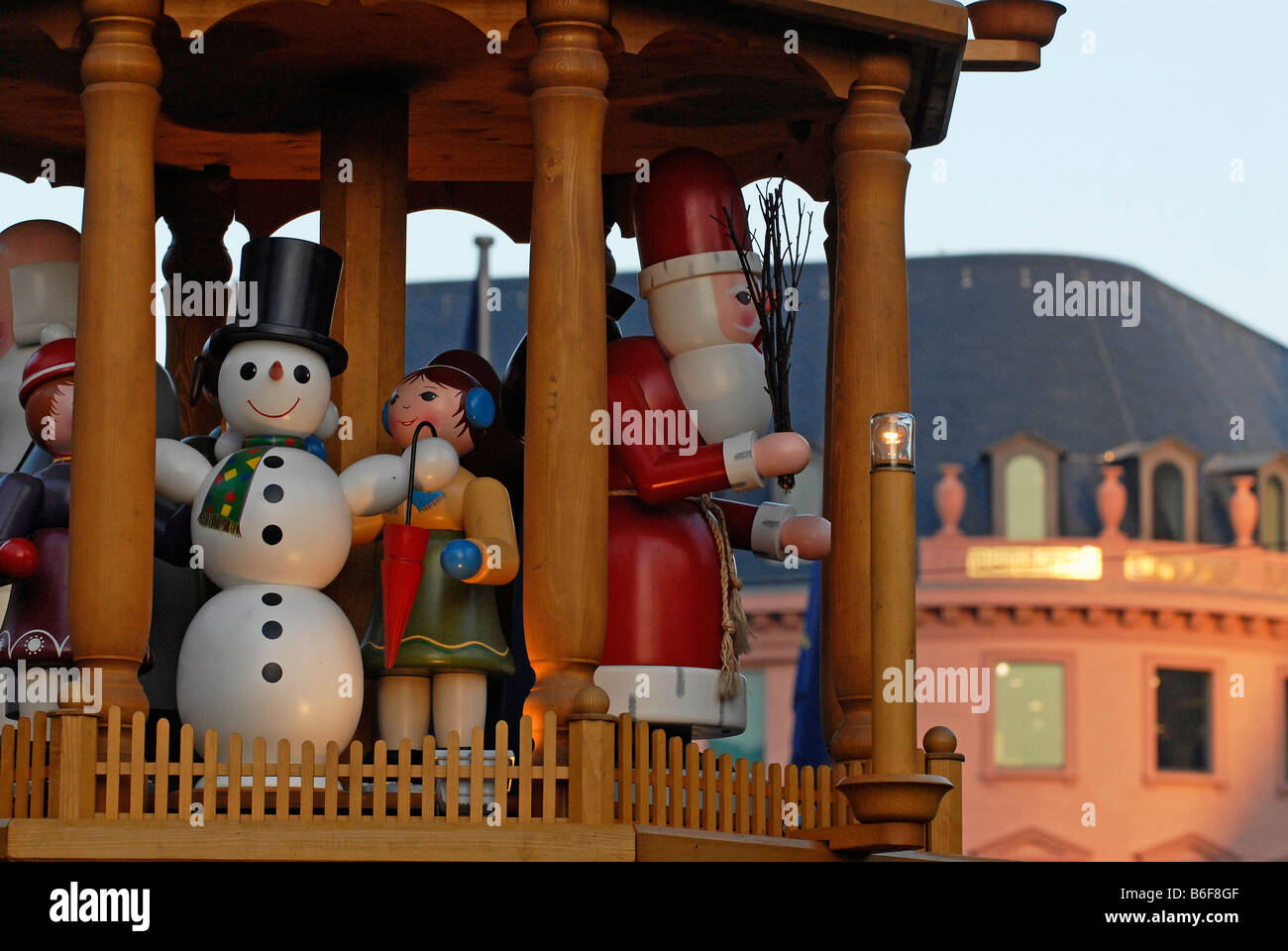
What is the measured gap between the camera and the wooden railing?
32.7 feet

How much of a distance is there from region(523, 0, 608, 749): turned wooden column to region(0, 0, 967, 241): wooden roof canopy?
0.26m

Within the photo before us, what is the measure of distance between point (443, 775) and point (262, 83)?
12.8 feet

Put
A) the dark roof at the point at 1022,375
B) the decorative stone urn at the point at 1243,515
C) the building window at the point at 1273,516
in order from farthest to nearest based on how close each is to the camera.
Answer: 1. the building window at the point at 1273,516
2. the decorative stone urn at the point at 1243,515
3. the dark roof at the point at 1022,375

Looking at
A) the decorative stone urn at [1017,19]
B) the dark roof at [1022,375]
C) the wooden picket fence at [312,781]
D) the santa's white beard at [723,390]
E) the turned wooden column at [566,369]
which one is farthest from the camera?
the dark roof at [1022,375]

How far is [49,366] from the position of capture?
11.7m

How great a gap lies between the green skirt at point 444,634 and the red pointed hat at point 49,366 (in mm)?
1769

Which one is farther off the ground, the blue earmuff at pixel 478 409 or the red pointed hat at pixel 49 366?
the red pointed hat at pixel 49 366

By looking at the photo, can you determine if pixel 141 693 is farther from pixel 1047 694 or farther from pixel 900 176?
pixel 1047 694

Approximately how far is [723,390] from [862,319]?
0.69m

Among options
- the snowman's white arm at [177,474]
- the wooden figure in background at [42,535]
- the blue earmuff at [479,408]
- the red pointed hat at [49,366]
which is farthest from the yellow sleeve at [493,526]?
the red pointed hat at [49,366]

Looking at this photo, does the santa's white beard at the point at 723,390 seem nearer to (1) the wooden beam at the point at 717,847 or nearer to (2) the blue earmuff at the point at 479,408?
(2) the blue earmuff at the point at 479,408

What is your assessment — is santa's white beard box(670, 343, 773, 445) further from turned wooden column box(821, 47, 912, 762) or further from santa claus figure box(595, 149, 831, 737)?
turned wooden column box(821, 47, 912, 762)

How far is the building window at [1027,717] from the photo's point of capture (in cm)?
4866
